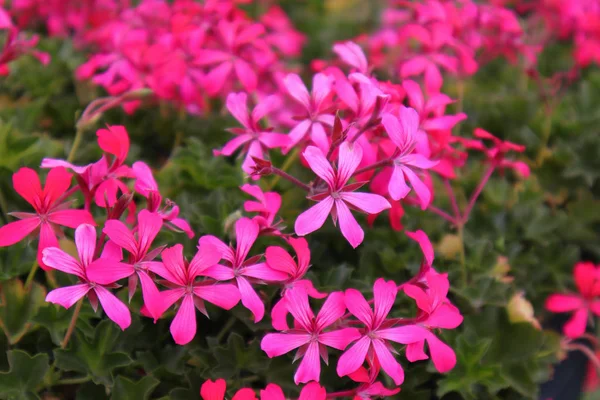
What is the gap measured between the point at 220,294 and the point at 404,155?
1.08ft

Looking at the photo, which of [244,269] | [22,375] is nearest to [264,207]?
[244,269]

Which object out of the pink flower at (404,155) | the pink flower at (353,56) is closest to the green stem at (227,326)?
the pink flower at (404,155)

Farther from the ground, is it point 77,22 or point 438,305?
point 438,305

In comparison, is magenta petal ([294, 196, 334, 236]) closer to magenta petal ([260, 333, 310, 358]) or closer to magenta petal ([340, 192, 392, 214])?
magenta petal ([340, 192, 392, 214])

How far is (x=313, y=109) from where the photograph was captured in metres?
1.04

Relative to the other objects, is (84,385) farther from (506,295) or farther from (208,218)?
(506,295)

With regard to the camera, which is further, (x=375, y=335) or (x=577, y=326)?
(x=577, y=326)

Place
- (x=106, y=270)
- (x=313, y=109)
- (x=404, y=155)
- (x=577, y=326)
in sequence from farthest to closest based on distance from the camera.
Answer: (x=577, y=326) < (x=313, y=109) < (x=404, y=155) < (x=106, y=270)

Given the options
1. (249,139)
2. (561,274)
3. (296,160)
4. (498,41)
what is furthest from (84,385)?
(498,41)

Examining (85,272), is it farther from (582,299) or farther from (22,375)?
(582,299)

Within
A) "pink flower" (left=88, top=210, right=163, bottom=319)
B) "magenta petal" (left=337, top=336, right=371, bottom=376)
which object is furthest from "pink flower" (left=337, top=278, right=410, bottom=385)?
"pink flower" (left=88, top=210, right=163, bottom=319)

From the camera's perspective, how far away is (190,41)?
1.36 m

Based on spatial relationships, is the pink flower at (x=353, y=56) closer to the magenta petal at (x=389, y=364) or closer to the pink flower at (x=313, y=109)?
the pink flower at (x=313, y=109)

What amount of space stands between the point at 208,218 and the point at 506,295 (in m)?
0.57
